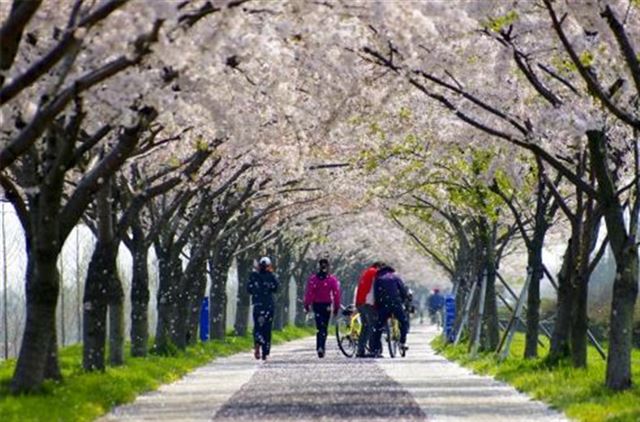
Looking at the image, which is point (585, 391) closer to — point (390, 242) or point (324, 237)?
point (324, 237)

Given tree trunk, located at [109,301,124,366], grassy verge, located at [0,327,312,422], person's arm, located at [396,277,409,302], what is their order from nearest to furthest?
grassy verge, located at [0,327,312,422], tree trunk, located at [109,301,124,366], person's arm, located at [396,277,409,302]

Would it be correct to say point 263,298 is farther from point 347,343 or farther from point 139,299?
point 347,343

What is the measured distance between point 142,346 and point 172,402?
10.7 metres

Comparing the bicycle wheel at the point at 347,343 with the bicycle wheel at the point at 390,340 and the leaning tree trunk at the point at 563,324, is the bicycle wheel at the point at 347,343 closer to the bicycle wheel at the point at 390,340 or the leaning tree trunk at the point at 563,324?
the bicycle wheel at the point at 390,340

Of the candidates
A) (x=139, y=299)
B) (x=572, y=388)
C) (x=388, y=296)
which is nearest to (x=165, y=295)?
(x=139, y=299)

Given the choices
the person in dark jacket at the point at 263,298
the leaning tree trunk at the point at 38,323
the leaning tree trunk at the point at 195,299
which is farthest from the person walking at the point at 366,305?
the leaning tree trunk at the point at 38,323

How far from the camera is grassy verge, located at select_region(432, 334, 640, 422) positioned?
1650cm

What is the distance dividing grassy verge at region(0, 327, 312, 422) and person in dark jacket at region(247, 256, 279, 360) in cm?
181

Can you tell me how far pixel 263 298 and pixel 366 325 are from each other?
251 cm

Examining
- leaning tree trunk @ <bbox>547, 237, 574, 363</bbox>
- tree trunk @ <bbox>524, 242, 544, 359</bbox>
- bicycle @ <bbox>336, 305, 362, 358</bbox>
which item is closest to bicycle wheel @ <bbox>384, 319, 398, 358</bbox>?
bicycle @ <bbox>336, 305, 362, 358</bbox>

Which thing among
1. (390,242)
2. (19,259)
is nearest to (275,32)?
(19,259)

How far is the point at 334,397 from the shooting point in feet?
65.9

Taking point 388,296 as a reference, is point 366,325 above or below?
below

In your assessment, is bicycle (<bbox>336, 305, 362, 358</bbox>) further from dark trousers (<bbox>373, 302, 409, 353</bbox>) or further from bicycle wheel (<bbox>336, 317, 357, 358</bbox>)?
dark trousers (<bbox>373, 302, 409, 353</bbox>)
